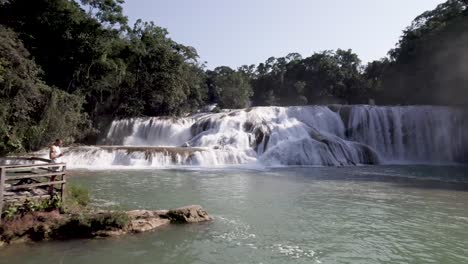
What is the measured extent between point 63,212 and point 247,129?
71.0ft

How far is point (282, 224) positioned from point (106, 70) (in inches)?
1023

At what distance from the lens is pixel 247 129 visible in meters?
29.3

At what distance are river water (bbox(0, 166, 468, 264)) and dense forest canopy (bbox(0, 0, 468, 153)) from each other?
6.46 m

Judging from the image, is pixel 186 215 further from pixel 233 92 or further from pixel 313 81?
pixel 313 81

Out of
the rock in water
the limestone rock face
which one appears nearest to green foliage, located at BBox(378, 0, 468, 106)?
the rock in water

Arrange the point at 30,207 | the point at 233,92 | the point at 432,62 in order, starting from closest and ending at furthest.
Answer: the point at 30,207 → the point at 432,62 → the point at 233,92

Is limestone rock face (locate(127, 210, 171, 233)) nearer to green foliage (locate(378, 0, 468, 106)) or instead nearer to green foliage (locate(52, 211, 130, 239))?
green foliage (locate(52, 211, 130, 239))

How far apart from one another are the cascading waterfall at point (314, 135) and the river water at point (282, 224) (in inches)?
344

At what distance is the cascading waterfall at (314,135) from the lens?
2580 cm

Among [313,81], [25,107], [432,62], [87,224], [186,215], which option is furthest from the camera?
[313,81]

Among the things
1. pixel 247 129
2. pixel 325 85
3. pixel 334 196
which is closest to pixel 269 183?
pixel 334 196

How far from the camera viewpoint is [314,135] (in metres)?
28.4

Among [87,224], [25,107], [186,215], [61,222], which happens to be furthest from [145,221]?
[25,107]

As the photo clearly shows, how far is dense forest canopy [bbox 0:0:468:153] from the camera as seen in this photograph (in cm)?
1981
